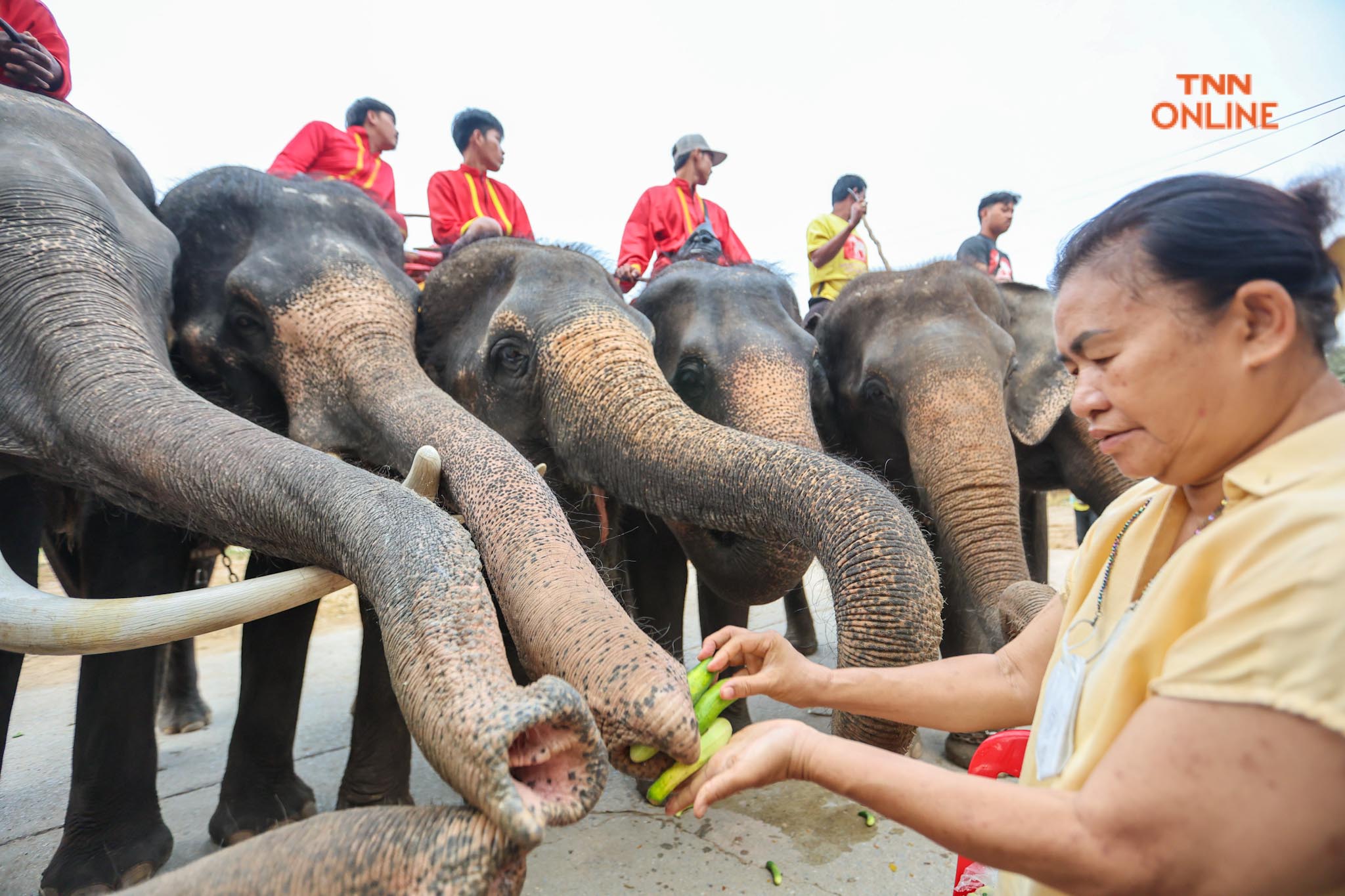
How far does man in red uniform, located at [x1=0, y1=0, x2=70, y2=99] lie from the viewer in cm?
256

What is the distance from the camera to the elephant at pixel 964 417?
3027 mm

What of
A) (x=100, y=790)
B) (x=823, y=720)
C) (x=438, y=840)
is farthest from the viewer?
(x=823, y=720)

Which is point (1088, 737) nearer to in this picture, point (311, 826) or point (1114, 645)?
point (1114, 645)

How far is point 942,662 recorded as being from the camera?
138 centimetres

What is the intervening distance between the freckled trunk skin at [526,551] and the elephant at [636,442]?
0.05 meters

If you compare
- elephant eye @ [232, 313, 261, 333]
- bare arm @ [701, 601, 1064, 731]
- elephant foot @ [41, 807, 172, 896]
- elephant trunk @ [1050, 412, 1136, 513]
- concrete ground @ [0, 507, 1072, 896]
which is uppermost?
elephant eye @ [232, 313, 261, 333]

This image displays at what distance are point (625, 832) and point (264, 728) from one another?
1.20 meters

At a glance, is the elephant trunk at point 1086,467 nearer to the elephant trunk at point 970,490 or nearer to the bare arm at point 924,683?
the elephant trunk at point 970,490

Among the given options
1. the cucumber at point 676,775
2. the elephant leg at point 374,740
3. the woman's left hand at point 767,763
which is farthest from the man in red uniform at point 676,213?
the woman's left hand at point 767,763

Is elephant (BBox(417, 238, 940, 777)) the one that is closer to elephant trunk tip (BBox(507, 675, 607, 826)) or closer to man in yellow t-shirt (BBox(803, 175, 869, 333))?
elephant trunk tip (BBox(507, 675, 607, 826))

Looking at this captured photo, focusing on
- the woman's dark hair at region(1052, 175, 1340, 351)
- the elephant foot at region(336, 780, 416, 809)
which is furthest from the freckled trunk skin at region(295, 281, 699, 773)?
the elephant foot at region(336, 780, 416, 809)

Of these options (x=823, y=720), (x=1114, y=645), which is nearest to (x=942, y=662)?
(x=1114, y=645)

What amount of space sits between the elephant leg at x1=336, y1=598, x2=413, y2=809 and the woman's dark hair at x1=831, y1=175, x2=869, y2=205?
4.34 metres

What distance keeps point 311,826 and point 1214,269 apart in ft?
3.92
